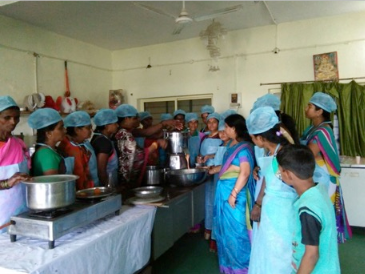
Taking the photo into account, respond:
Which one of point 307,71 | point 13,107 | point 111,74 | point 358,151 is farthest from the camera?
point 111,74

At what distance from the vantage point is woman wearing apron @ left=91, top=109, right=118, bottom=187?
88.8 inches

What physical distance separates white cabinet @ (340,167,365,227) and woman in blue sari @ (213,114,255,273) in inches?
65.4

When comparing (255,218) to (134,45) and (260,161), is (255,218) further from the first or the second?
(134,45)

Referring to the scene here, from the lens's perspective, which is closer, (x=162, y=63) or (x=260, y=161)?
(x=260, y=161)

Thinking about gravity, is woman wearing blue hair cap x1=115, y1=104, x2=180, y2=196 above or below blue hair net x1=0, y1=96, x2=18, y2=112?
below

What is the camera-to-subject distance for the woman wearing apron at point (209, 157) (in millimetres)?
2867

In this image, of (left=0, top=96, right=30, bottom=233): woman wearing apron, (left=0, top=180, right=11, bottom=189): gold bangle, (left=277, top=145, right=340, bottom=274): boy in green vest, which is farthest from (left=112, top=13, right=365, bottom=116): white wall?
(left=0, top=180, right=11, bottom=189): gold bangle

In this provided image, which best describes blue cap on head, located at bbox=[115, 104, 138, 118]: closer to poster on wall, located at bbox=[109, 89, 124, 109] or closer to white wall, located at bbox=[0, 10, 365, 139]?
white wall, located at bbox=[0, 10, 365, 139]

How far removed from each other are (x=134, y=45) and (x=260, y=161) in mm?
4138

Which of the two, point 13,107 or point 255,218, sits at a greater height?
point 13,107

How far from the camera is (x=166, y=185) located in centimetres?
255

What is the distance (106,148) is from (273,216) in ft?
4.62

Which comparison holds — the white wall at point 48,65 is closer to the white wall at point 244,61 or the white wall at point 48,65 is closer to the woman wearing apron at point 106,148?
the white wall at point 244,61

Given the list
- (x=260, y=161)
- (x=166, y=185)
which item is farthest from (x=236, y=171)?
(x=166, y=185)
